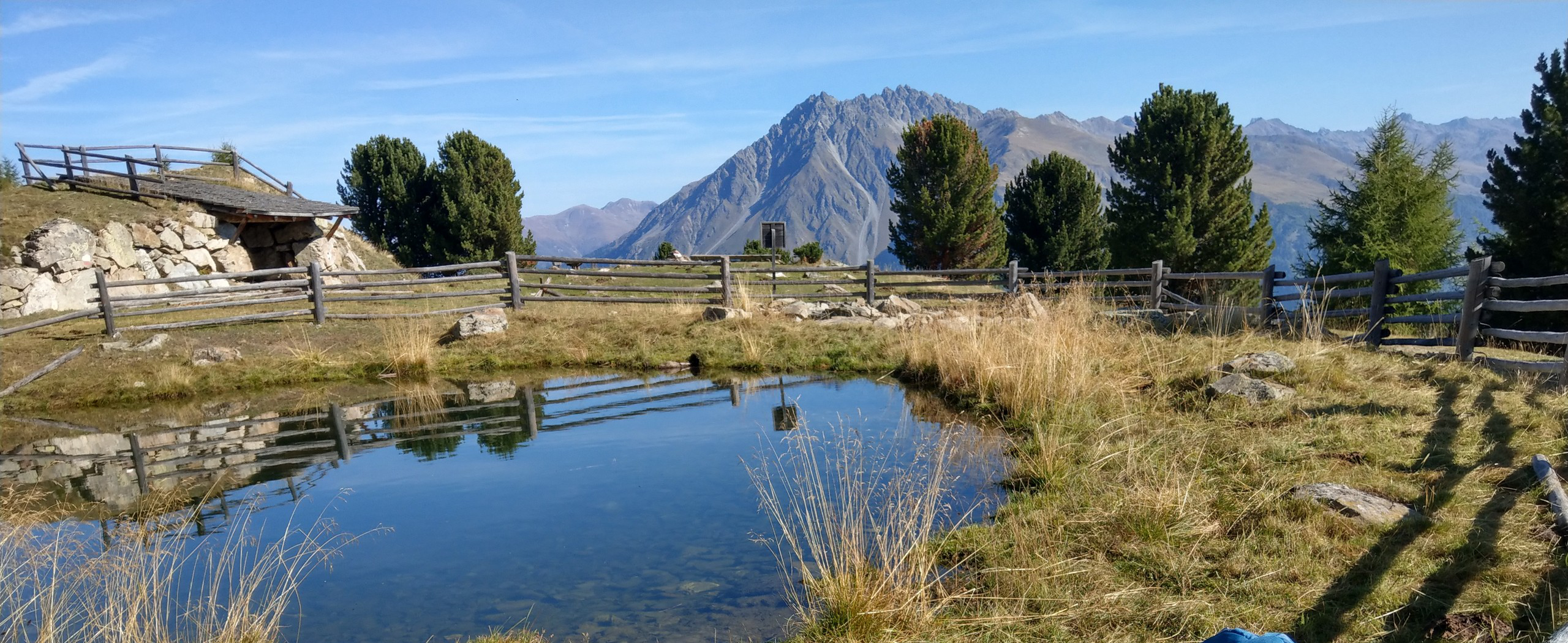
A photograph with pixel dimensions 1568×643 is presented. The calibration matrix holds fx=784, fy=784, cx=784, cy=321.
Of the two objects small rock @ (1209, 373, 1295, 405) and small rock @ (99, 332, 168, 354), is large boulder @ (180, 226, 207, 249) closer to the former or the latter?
small rock @ (99, 332, 168, 354)

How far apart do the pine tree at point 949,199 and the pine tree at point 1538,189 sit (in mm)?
13673

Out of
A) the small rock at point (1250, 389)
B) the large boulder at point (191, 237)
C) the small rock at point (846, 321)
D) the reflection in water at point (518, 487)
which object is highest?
the large boulder at point (191, 237)

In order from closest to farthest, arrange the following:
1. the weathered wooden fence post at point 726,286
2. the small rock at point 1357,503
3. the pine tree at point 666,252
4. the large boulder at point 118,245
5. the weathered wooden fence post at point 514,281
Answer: the small rock at point 1357,503 < the weathered wooden fence post at point 514,281 < the weathered wooden fence post at point 726,286 < the large boulder at point 118,245 < the pine tree at point 666,252

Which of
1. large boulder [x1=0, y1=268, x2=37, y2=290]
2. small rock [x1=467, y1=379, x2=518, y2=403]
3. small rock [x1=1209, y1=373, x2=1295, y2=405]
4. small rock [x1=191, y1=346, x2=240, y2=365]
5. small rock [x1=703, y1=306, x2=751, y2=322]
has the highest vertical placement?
large boulder [x1=0, y1=268, x2=37, y2=290]

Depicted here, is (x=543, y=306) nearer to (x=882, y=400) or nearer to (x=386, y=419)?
(x=386, y=419)

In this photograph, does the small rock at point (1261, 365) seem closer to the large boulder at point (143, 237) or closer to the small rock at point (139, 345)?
the small rock at point (139, 345)

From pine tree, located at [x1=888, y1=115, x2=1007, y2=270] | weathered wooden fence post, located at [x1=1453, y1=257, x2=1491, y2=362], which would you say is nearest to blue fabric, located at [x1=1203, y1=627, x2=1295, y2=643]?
weathered wooden fence post, located at [x1=1453, y1=257, x2=1491, y2=362]

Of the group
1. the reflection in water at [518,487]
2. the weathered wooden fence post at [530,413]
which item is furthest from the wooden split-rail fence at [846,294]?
the reflection in water at [518,487]

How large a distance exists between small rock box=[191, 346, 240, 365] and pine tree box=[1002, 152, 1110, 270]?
2361cm

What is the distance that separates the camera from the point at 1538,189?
20.1 metres

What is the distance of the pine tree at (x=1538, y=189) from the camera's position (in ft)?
64.6

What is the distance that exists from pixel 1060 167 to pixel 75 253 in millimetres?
27278

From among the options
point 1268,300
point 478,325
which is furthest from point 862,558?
point 478,325

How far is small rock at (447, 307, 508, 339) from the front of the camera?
12.0 metres
